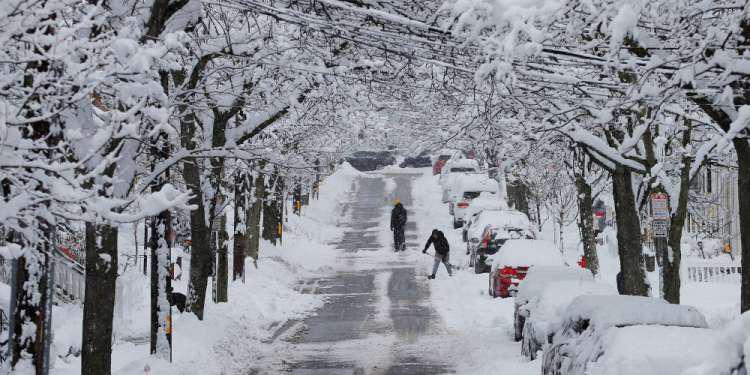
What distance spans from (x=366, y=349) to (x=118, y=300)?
15.7ft

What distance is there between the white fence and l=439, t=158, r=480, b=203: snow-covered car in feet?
74.1

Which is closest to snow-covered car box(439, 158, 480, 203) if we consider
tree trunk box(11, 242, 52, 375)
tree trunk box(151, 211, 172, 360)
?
tree trunk box(151, 211, 172, 360)

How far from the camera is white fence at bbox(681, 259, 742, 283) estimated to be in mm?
28031

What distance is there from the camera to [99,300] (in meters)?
11.7

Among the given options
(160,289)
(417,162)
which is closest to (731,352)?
(160,289)

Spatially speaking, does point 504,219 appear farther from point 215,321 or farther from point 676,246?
point 676,246

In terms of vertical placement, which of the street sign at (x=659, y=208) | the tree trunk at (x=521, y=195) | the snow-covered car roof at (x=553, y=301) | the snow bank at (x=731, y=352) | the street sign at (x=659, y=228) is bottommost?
the snow-covered car roof at (x=553, y=301)

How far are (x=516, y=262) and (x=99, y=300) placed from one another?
46.1ft

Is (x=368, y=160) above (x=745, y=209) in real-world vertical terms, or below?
above

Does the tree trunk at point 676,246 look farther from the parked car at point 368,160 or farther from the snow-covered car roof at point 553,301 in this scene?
the parked car at point 368,160

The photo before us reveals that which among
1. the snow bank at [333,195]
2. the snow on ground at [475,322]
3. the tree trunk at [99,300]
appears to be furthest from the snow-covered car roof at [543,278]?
the snow bank at [333,195]

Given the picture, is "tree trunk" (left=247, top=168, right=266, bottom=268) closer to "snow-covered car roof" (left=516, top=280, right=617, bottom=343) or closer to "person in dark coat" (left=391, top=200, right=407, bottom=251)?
"person in dark coat" (left=391, top=200, right=407, bottom=251)

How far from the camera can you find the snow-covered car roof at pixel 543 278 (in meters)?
17.3

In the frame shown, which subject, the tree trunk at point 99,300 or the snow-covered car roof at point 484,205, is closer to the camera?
the tree trunk at point 99,300
